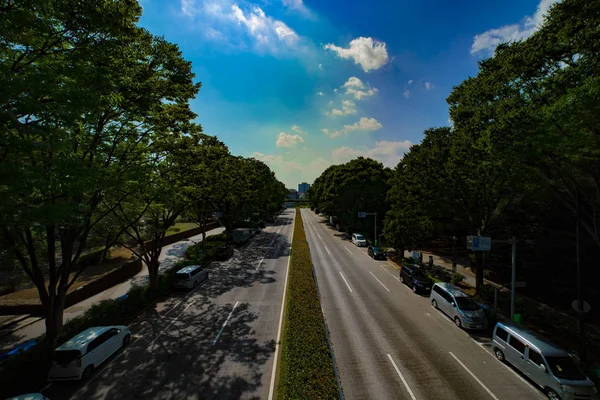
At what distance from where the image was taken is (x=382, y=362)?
40.7 feet

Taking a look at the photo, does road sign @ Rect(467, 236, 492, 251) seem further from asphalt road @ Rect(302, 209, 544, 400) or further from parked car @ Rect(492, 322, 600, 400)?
asphalt road @ Rect(302, 209, 544, 400)

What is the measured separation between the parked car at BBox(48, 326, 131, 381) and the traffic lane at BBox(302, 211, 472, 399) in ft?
35.3

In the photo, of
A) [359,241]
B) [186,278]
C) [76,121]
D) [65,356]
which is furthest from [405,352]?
[359,241]

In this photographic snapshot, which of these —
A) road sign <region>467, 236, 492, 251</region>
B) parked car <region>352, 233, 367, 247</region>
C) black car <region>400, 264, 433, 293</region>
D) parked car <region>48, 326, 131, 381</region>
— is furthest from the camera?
parked car <region>352, 233, 367, 247</region>

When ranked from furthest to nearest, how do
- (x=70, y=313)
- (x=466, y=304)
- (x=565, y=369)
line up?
(x=70, y=313) < (x=466, y=304) < (x=565, y=369)

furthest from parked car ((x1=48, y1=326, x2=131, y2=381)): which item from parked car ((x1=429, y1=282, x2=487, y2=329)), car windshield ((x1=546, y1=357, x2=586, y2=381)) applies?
parked car ((x1=429, y1=282, x2=487, y2=329))

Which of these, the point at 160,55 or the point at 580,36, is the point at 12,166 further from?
the point at 580,36

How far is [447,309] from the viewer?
17531 millimetres

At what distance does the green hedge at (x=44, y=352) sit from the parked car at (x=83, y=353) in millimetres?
559

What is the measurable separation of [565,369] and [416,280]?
11.9 m

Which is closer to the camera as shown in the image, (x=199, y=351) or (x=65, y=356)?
(x=65, y=356)

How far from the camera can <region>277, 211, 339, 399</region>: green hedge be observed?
9.68m

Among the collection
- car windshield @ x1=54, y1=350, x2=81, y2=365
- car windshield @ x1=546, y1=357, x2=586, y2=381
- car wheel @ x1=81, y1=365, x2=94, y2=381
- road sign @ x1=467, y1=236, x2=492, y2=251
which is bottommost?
car wheel @ x1=81, y1=365, x2=94, y2=381

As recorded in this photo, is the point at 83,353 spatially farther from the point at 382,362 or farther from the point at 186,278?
the point at 382,362
